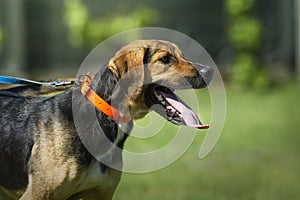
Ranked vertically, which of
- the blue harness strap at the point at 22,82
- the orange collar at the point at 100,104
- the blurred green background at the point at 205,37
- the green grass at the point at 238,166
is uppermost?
the blurred green background at the point at 205,37

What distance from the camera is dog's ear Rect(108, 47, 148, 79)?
5.40 m

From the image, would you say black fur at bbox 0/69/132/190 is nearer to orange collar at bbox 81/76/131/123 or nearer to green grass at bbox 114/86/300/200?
orange collar at bbox 81/76/131/123

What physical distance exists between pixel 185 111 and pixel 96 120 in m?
0.68

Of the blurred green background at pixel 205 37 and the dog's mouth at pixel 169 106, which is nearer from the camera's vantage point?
the dog's mouth at pixel 169 106

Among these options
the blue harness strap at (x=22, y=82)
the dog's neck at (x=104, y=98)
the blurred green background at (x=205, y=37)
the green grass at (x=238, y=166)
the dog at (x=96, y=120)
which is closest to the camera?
the dog at (x=96, y=120)

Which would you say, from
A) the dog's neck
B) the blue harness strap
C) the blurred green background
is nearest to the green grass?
the blurred green background

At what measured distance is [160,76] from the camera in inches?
215

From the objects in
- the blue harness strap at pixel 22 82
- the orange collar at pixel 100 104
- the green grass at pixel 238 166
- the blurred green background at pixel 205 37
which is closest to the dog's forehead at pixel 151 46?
the orange collar at pixel 100 104

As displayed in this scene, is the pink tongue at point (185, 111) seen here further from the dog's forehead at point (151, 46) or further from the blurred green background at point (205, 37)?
the blurred green background at point (205, 37)

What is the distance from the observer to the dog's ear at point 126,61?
213 inches

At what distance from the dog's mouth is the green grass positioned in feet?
8.34

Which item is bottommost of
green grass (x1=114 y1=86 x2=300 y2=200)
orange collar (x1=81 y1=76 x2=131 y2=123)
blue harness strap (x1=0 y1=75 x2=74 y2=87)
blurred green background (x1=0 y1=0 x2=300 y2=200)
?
green grass (x1=114 y1=86 x2=300 y2=200)

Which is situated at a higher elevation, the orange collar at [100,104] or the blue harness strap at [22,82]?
the blue harness strap at [22,82]

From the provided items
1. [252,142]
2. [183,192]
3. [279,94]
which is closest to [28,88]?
[183,192]
